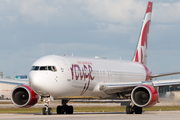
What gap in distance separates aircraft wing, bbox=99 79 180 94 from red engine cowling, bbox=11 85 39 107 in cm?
578

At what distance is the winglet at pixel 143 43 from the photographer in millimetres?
46309

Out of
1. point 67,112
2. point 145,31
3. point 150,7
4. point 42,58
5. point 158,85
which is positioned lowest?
point 67,112

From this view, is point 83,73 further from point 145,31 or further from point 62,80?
point 145,31

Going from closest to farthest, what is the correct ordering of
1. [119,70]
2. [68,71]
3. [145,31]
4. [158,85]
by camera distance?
1. [68,71]
2. [158,85]
3. [119,70]
4. [145,31]

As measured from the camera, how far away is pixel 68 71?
31266mm

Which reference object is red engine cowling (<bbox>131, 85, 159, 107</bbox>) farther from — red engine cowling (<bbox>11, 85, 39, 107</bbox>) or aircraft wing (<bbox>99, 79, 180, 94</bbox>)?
red engine cowling (<bbox>11, 85, 39, 107</bbox>)

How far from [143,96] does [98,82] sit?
4.42 meters

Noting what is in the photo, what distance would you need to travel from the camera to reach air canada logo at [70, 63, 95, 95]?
1258 inches

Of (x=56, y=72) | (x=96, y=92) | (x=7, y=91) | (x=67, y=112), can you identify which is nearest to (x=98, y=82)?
(x=96, y=92)

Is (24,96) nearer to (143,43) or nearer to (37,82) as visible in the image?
(37,82)

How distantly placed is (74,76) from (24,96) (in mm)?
4637

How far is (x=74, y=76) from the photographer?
31.8 meters

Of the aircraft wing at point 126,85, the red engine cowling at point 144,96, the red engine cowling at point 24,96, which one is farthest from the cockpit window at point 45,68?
the red engine cowling at point 144,96

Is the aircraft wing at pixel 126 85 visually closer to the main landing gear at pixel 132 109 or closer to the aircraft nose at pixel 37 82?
the main landing gear at pixel 132 109
